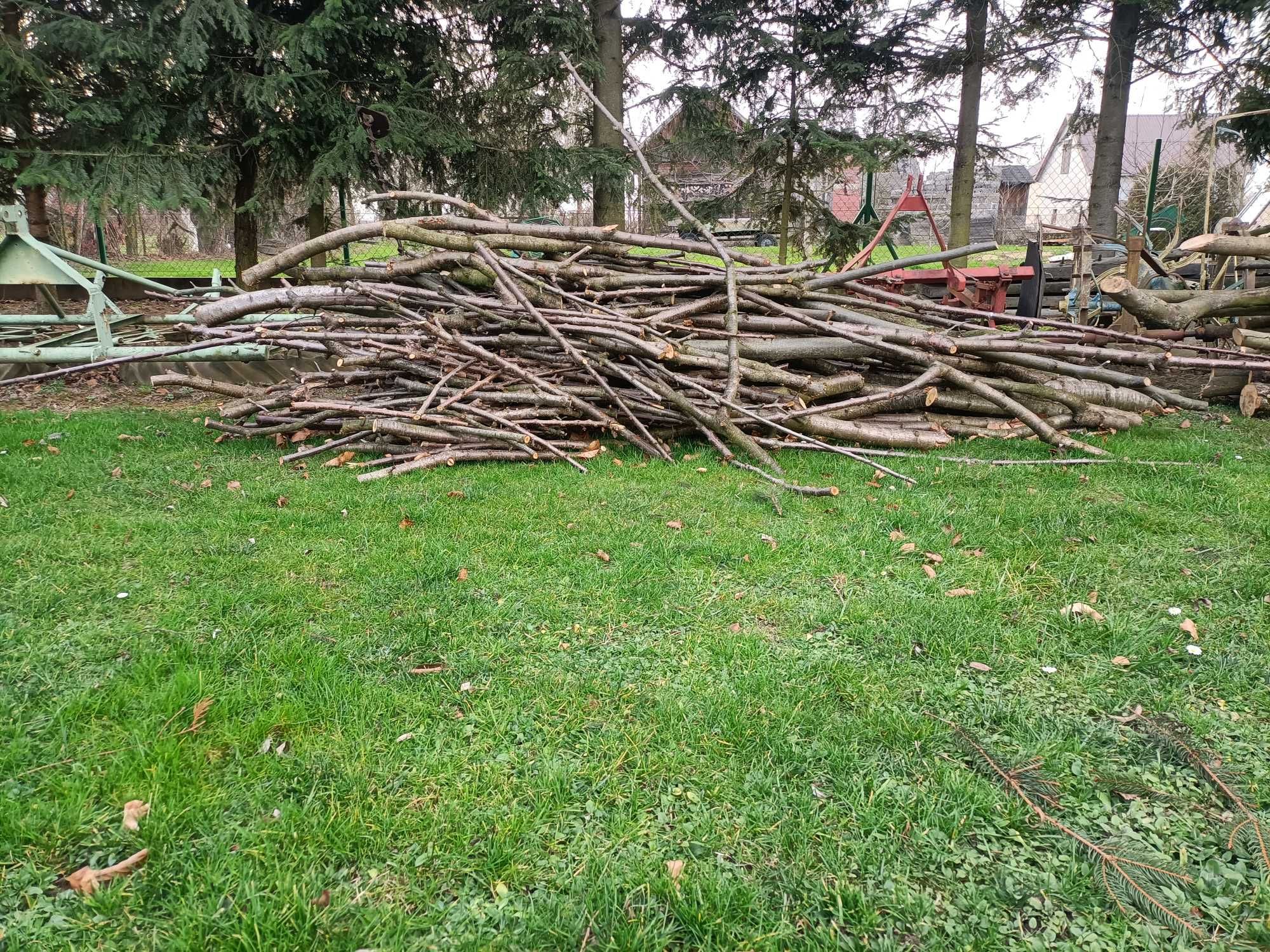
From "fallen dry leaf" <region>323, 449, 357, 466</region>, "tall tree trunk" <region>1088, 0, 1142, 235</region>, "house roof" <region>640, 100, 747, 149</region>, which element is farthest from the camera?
"house roof" <region>640, 100, 747, 149</region>

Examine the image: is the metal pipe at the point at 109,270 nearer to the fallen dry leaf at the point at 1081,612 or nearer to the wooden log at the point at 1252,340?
the fallen dry leaf at the point at 1081,612

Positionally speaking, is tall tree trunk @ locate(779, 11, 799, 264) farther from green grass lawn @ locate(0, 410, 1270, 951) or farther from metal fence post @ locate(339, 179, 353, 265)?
green grass lawn @ locate(0, 410, 1270, 951)

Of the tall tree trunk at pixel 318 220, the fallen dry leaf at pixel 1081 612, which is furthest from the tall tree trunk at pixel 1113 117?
the tall tree trunk at pixel 318 220

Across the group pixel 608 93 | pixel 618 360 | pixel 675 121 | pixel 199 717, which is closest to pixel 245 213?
pixel 608 93

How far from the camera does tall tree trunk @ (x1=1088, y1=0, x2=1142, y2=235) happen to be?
11312 mm

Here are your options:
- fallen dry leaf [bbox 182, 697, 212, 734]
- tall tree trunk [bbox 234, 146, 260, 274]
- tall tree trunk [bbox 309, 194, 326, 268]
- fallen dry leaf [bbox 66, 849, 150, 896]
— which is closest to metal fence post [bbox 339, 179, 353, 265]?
tall tree trunk [bbox 309, 194, 326, 268]

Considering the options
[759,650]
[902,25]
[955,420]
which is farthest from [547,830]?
[902,25]

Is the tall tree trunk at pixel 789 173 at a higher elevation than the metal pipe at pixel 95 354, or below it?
higher

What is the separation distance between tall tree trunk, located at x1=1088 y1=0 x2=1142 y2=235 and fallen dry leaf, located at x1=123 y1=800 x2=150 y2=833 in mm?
13876

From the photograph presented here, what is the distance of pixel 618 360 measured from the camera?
559cm

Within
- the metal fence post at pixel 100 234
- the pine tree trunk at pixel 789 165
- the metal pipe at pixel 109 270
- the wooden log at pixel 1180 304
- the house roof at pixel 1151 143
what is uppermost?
the house roof at pixel 1151 143

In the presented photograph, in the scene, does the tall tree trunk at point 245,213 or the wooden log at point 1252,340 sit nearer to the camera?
the wooden log at point 1252,340

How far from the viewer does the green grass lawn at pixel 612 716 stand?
5.62ft

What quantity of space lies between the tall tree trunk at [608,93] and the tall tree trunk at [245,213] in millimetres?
4787
